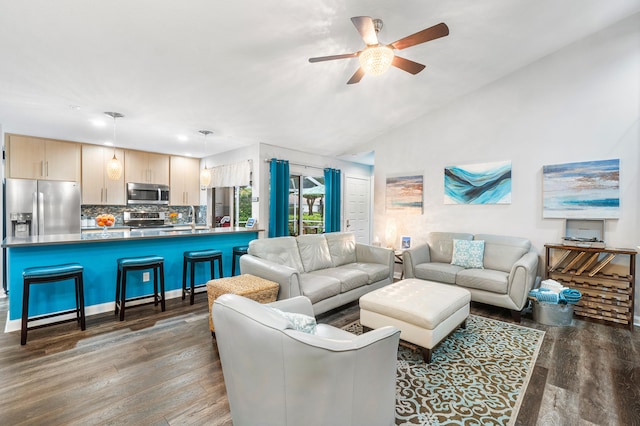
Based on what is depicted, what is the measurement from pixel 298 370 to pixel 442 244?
161 inches

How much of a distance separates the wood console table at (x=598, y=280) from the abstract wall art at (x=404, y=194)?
6.96ft

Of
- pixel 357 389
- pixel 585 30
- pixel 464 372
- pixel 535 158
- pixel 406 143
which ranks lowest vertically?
pixel 464 372

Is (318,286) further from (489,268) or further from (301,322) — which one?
(489,268)

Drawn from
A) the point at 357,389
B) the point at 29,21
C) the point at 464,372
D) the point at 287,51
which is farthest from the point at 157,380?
the point at 287,51

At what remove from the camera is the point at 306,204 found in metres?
6.41

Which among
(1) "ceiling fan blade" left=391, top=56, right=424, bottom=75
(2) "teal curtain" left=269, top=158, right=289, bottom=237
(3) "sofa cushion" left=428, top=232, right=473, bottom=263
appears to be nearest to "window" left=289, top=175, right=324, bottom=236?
(2) "teal curtain" left=269, top=158, right=289, bottom=237

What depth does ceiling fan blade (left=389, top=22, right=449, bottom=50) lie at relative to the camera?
7.23 ft

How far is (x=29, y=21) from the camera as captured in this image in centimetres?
232

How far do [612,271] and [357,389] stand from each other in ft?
13.8

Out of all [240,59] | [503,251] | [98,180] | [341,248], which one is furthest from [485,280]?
[98,180]

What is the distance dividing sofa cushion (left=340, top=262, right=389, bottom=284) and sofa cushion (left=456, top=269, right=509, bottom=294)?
976 mm

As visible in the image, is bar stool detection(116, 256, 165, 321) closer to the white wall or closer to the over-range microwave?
the over-range microwave

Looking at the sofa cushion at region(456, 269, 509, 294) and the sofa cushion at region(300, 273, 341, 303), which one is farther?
the sofa cushion at region(456, 269, 509, 294)

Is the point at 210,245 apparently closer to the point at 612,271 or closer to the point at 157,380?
the point at 157,380
